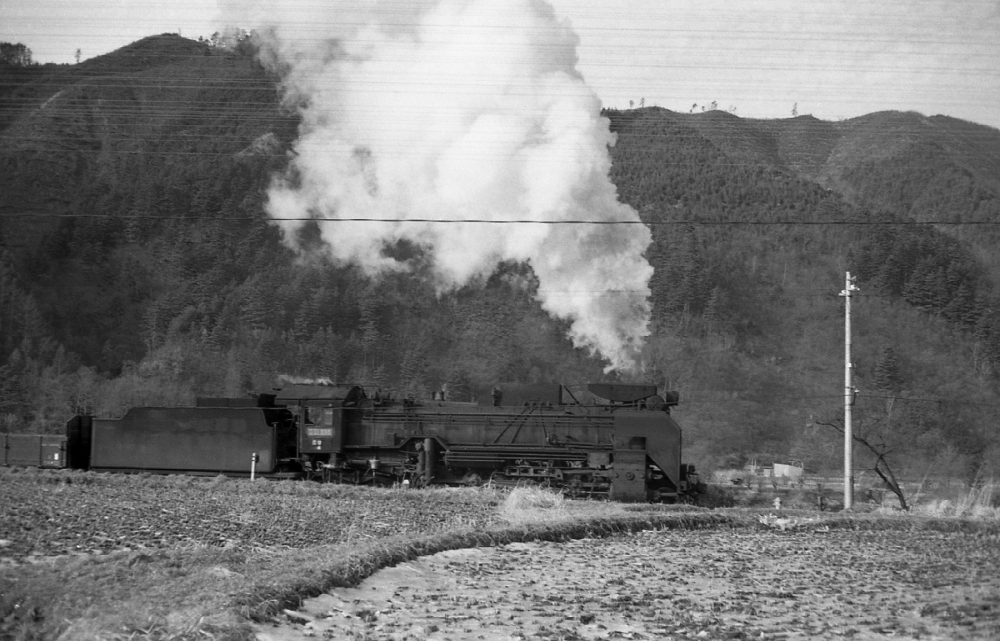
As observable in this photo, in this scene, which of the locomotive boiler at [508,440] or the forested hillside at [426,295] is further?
the forested hillside at [426,295]

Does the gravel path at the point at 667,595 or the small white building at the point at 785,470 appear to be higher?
the small white building at the point at 785,470

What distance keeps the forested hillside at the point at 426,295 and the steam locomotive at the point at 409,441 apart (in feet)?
43.8

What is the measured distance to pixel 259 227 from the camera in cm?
7412

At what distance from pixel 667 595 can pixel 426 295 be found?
5583cm

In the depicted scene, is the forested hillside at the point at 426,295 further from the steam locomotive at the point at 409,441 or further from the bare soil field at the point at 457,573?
the bare soil field at the point at 457,573

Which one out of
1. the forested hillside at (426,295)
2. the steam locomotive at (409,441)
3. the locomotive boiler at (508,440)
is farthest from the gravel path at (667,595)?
the forested hillside at (426,295)

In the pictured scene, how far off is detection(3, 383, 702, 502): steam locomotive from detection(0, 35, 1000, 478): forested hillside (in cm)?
1336

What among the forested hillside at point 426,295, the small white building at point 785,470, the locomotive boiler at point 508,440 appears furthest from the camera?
the forested hillside at point 426,295

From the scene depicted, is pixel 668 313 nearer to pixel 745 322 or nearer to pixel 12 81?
pixel 745 322

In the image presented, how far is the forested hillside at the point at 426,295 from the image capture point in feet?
167

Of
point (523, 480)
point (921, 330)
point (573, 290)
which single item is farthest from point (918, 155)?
point (523, 480)

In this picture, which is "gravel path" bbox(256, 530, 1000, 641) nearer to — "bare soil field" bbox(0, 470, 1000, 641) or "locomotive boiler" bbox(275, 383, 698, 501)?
"bare soil field" bbox(0, 470, 1000, 641)

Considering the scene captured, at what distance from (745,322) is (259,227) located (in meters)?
35.7

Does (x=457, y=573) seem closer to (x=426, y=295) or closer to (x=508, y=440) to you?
(x=508, y=440)
